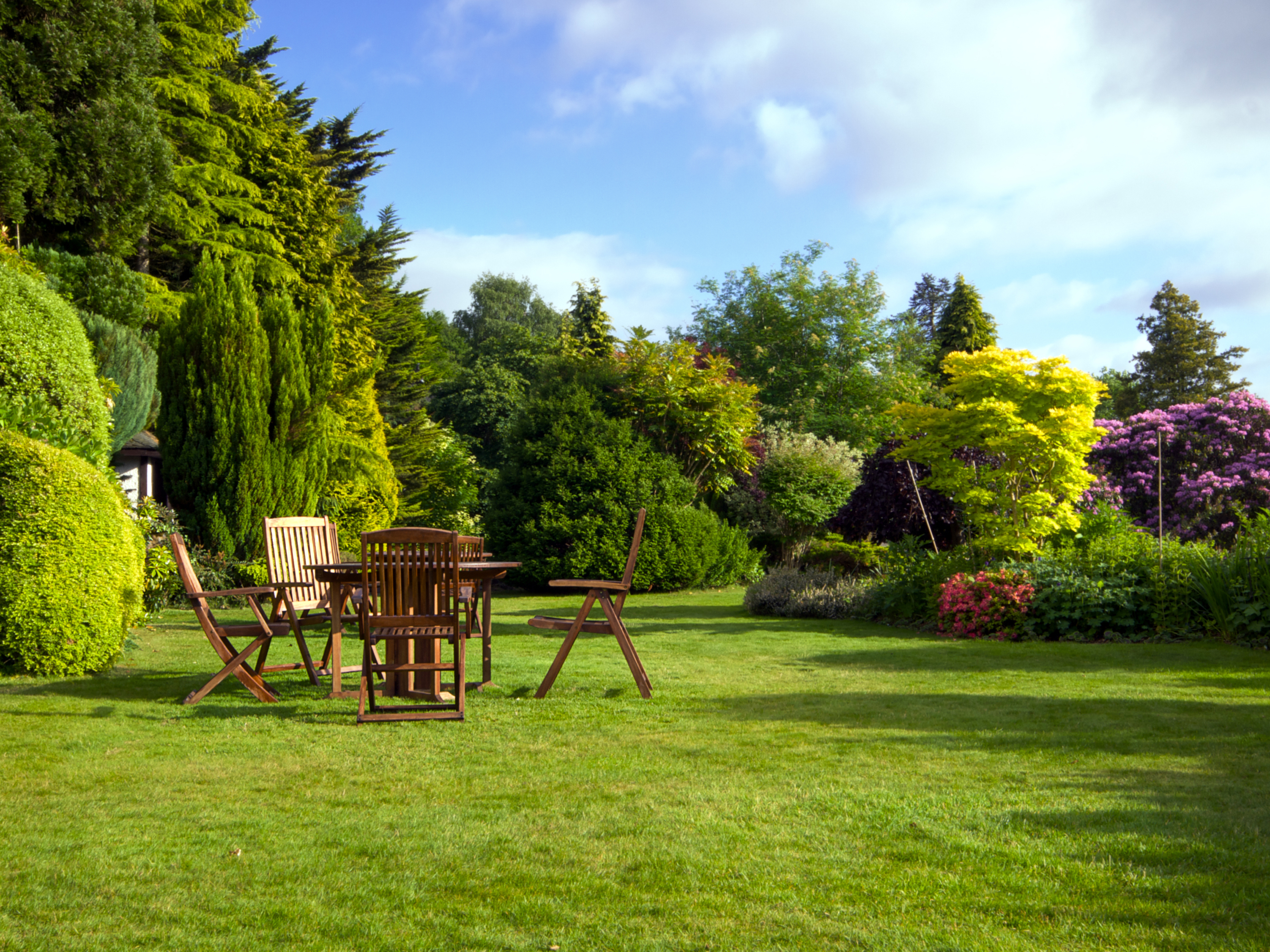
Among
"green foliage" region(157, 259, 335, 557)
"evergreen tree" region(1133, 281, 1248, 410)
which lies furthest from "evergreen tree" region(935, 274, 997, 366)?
"green foliage" region(157, 259, 335, 557)

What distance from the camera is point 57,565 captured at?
713 cm

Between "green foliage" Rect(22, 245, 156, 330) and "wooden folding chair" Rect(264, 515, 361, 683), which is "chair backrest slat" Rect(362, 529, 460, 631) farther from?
"green foliage" Rect(22, 245, 156, 330)

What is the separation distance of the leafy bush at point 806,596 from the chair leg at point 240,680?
8.07 m

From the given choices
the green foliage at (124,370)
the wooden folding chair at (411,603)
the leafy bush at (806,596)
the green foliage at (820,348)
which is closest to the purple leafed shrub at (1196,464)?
the leafy bush at (806,596)

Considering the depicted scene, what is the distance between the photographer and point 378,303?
26.5 m

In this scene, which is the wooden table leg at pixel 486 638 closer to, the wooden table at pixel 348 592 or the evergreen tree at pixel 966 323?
the wooden table at pixel 348 592

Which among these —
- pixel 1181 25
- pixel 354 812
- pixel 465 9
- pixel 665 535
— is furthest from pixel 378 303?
pixel 354 812

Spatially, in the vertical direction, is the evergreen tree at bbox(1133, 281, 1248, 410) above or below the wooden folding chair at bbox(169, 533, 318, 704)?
above

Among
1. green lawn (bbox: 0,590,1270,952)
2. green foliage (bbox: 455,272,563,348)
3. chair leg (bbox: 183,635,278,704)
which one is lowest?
green lawn (bbox: 0,590,1270,952)

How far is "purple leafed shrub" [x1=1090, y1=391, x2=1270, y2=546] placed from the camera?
18.3 metres

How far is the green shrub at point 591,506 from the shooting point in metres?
17.1

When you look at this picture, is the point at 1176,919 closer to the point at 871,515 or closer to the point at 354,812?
the point at 354,812

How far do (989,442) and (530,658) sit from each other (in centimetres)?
581

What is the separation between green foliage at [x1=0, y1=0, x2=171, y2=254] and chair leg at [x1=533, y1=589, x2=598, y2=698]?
450 inches
